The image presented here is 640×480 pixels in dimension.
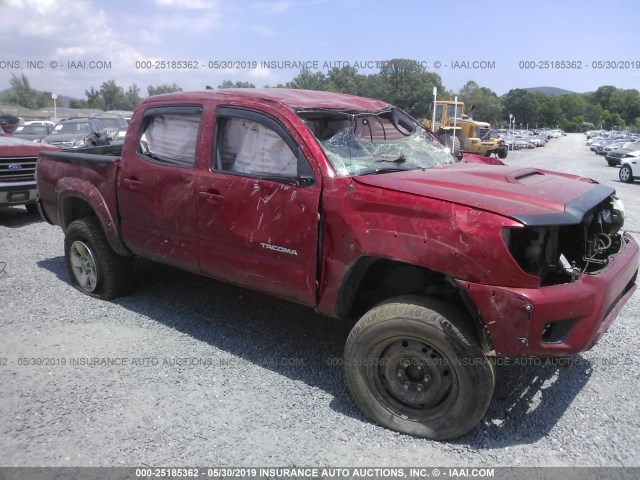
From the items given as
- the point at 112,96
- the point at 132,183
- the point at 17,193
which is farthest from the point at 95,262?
the point at 112,96

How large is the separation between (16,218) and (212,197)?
7.10 m

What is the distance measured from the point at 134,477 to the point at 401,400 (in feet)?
5.08

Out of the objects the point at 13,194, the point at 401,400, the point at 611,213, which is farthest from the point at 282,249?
the point at 13,194

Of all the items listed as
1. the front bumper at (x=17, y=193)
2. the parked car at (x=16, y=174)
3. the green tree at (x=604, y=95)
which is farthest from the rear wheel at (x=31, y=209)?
the green tree at (x=604, y=95)

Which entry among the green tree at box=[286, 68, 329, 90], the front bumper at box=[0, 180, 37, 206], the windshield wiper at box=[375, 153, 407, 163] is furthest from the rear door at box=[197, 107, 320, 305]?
the green tree at box=[286, 68, 329, 90]

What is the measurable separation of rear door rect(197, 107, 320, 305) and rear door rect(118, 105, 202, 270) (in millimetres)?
191

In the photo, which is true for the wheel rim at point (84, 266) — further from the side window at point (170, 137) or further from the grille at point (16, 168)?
the grille at point (16, 168)

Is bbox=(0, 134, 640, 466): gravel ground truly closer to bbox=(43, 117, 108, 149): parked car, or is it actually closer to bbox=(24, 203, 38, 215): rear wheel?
bbox=(24, 203, 38, 215): rear wheel

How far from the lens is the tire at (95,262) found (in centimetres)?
509

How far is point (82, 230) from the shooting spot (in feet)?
16.9

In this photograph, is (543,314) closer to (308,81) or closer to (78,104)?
(308,81)

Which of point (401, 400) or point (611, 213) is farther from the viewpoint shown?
point (611, 213)

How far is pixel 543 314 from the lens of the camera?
2.75 m

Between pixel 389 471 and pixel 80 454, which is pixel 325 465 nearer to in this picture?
pixel 389 471
